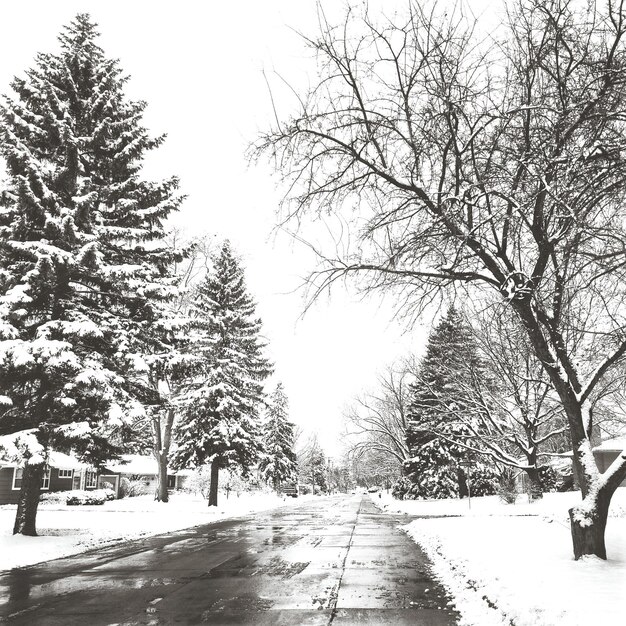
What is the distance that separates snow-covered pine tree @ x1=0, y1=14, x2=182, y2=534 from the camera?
14.0m

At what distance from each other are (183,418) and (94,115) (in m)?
20.4

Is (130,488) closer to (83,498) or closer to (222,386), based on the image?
(83,498)

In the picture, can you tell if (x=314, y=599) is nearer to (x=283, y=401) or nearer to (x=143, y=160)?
(x=143, y=160)

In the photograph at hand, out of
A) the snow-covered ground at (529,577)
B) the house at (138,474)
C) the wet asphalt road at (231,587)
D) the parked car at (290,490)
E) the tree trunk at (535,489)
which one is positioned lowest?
the parked car at (290,490)

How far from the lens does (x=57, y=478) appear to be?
4225 centimetres

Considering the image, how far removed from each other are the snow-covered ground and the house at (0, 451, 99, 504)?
24.6m

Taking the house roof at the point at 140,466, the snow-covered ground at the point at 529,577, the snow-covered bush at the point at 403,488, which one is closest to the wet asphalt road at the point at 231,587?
the snow-covered ground at the point at 529,577

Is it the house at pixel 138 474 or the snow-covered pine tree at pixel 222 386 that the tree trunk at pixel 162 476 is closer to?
the snow-covered pine tree at pixel 222 386

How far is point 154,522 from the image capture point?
2211 centimetres

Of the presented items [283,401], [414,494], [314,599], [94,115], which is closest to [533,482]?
[414,494]

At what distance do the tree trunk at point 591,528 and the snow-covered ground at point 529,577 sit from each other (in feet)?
0.52

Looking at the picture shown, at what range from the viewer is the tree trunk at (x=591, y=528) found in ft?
27.0

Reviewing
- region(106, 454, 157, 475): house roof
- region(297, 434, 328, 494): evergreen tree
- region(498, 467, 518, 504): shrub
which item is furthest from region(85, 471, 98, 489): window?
region(297, 434, 328, 494): evergreen tree

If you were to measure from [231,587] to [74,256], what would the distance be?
9476mm
